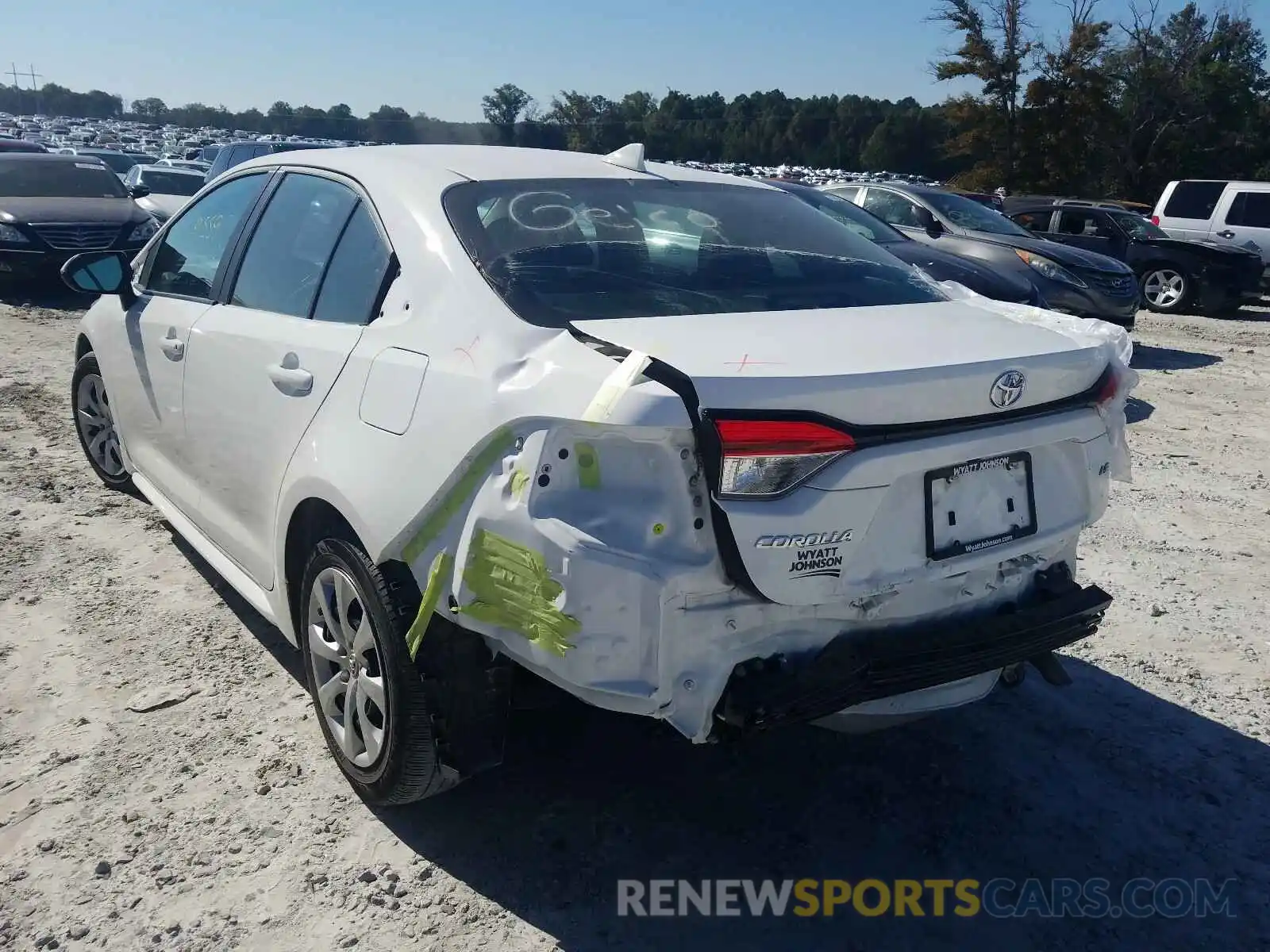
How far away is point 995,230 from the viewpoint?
11156mm

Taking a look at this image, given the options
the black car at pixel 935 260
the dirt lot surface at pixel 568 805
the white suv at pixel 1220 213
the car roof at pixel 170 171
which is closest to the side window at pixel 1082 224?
the white suv at pixel 1220 213

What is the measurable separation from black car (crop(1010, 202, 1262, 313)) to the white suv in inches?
46.4

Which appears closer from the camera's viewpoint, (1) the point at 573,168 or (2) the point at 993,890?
(2) the point at 993,890

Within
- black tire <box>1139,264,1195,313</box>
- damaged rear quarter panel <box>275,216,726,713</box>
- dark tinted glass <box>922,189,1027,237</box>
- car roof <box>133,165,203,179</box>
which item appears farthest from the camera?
car roof <box>133,165,203,179</box>

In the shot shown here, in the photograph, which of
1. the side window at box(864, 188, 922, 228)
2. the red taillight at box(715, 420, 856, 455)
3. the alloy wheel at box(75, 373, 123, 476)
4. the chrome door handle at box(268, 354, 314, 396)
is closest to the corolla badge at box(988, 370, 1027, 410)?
the red taillight at box(715, 420, 856, 455)

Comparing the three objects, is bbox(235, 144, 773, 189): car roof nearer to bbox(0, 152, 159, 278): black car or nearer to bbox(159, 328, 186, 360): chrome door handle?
bbox(159, 328, 186, 360): chrome door handle

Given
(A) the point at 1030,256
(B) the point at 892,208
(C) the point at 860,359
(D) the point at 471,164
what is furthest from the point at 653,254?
(B) the point at 892,208

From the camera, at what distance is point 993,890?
104 inches

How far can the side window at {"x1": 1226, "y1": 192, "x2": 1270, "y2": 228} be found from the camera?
16.0 meters

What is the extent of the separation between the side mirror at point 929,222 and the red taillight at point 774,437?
27.8ft

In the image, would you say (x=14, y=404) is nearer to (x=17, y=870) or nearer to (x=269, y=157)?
(x=269, y=157)

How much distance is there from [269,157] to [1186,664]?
385cm

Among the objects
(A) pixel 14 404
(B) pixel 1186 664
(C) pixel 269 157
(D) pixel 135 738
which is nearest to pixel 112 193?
(A) pixel 14 404

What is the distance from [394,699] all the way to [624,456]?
93cm
